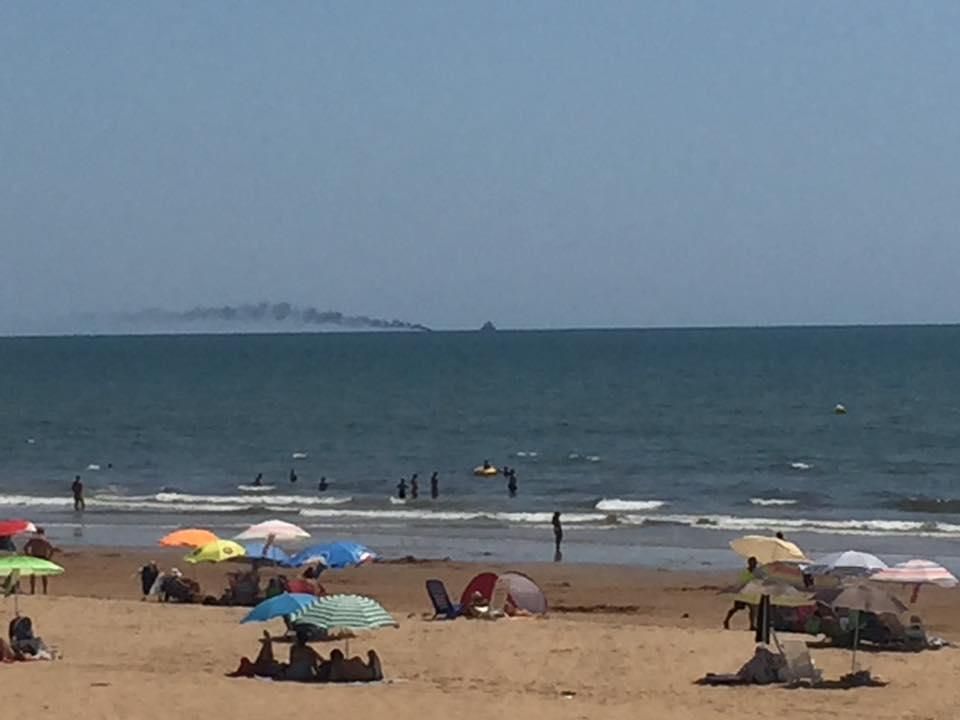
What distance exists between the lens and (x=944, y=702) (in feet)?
62.8

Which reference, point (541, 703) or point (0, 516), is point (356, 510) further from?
point (541, 703)

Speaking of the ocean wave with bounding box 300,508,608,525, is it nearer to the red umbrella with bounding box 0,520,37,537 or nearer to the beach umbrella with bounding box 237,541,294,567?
the red umbrella with bounding box 0,520,37,537

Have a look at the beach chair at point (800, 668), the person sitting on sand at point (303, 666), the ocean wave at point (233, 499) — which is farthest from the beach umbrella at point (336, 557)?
the ocean wave at point (233, 499)

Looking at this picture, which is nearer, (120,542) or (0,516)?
(120,542)

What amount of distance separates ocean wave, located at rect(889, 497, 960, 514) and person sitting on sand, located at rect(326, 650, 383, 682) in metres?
33.6

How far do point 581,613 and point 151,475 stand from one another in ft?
126

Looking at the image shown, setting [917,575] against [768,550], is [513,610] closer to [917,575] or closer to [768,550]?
[768,550]

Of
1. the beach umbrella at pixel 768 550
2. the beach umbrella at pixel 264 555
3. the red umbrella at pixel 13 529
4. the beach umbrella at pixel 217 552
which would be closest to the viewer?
the beach umbrella at pixel 768 550

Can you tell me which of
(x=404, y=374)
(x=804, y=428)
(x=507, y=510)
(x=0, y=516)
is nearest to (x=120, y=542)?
(x=0, y=516)

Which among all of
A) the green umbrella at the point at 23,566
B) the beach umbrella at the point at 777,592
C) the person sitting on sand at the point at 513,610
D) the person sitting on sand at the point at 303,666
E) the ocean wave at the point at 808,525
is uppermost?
the green umbrella at the point at 23,566

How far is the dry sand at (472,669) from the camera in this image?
17.9m

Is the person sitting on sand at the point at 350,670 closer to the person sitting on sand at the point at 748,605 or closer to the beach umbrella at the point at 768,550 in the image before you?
the person sitting on sand at the point at 748,605

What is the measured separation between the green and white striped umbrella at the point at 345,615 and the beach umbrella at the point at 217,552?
9177mm

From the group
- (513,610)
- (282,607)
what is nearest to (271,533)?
(513,610)
